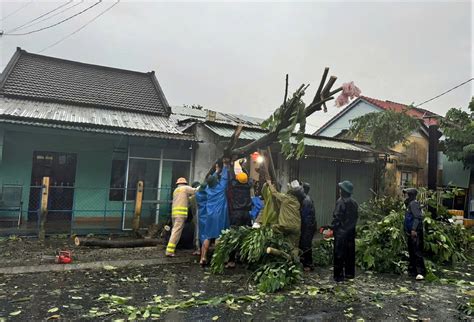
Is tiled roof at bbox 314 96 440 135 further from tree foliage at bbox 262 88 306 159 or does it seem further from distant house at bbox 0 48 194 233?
tree foliage at bbox 262 88 306 159

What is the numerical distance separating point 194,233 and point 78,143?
216 inches

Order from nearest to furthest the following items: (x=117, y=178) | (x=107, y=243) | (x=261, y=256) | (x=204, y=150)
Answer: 1. (x=261, y=256)
2. (x=107, y=243)
3. (x=204, y=150)
4. (x=117, y=178)

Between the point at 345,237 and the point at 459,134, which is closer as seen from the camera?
the point at 345,237

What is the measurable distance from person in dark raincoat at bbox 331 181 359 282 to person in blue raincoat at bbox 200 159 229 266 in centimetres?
230

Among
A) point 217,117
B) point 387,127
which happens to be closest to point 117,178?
point 217,117

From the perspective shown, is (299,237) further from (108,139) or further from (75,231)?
(108,139)

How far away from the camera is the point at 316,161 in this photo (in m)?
12.3

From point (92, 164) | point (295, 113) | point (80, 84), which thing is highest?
point (80, 84)

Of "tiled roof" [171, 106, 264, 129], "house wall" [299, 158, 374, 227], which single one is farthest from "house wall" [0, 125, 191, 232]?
"house wall" [299, 158, 374, 227]

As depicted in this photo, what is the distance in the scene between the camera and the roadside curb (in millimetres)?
6004

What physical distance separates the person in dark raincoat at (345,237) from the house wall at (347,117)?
14.1m

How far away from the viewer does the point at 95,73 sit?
48.6 feet

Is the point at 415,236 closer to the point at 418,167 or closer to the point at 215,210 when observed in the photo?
the point at 215,210

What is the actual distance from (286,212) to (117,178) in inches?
274
